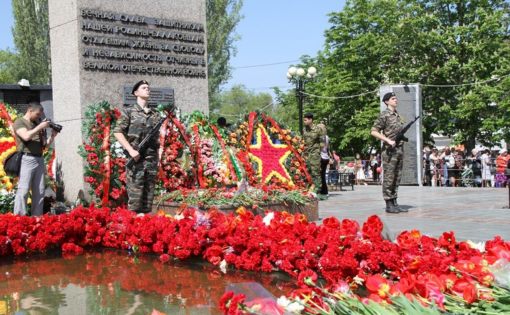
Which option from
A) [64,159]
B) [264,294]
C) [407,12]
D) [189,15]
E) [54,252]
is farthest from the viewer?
[407,12]

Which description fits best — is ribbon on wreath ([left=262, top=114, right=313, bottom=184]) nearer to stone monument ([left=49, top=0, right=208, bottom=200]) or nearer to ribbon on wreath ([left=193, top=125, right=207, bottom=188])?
stone monument ([left=49, top=0, right=208, bottom=200])

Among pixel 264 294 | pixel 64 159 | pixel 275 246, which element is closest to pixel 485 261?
pixel 264 294

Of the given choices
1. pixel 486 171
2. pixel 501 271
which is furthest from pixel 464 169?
pixel 501 271

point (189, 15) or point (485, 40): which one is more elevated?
point (485, 40)

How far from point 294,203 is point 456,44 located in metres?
26.6

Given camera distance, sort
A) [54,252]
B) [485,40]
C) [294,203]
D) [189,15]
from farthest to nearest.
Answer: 1. [485,40]
2. [189,15]
3. [294,203]
4. [54,252]

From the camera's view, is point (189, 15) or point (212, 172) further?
point (189, 15)

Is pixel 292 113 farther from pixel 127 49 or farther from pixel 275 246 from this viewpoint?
pixel 275 246

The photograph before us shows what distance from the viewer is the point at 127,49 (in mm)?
9898

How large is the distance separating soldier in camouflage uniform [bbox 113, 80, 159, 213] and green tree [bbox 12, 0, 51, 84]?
3898 centimetres

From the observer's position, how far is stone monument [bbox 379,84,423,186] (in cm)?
1800

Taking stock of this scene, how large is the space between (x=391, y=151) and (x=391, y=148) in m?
0.05

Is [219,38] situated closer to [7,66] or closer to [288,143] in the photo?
[7,66]

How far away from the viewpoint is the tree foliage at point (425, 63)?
31.6 metres
